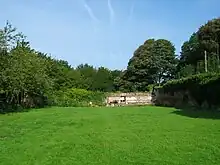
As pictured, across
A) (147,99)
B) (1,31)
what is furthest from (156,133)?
(147,99)

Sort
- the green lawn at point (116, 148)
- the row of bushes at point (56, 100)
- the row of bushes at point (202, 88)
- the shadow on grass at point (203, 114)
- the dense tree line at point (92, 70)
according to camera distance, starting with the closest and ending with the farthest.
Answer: the green lawn at point (116, 148) → the shadow on grass at point (203, 114) → the row of bushes at point (202, 88) → the dense tree line at point (92, 70) → the row of bushes at point (56, 100)

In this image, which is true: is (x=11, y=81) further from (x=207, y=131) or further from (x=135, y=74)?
(x=135, y=74)

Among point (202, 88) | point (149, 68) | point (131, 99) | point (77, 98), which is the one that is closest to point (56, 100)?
point (77, 98)

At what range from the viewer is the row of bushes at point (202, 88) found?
984 inches

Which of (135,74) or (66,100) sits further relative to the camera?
(135,74)

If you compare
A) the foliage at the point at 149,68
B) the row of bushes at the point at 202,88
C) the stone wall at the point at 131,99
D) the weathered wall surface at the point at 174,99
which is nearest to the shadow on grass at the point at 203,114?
the row of bushes at the point at 202,88

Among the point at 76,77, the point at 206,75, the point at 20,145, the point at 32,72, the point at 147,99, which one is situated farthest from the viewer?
the point at 76,77

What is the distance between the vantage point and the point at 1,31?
1105 inches

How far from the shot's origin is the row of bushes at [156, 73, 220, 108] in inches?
984

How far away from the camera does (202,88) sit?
27812 mm

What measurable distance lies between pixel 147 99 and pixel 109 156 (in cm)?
4220

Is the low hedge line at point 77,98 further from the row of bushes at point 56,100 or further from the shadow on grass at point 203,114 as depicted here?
the shadow on grass at point 203,114

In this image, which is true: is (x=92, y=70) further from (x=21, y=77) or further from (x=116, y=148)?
(x=116, y=148)

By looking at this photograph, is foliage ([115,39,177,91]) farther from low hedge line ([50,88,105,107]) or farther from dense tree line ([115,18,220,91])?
low hedge line ([50,88,105,107])
